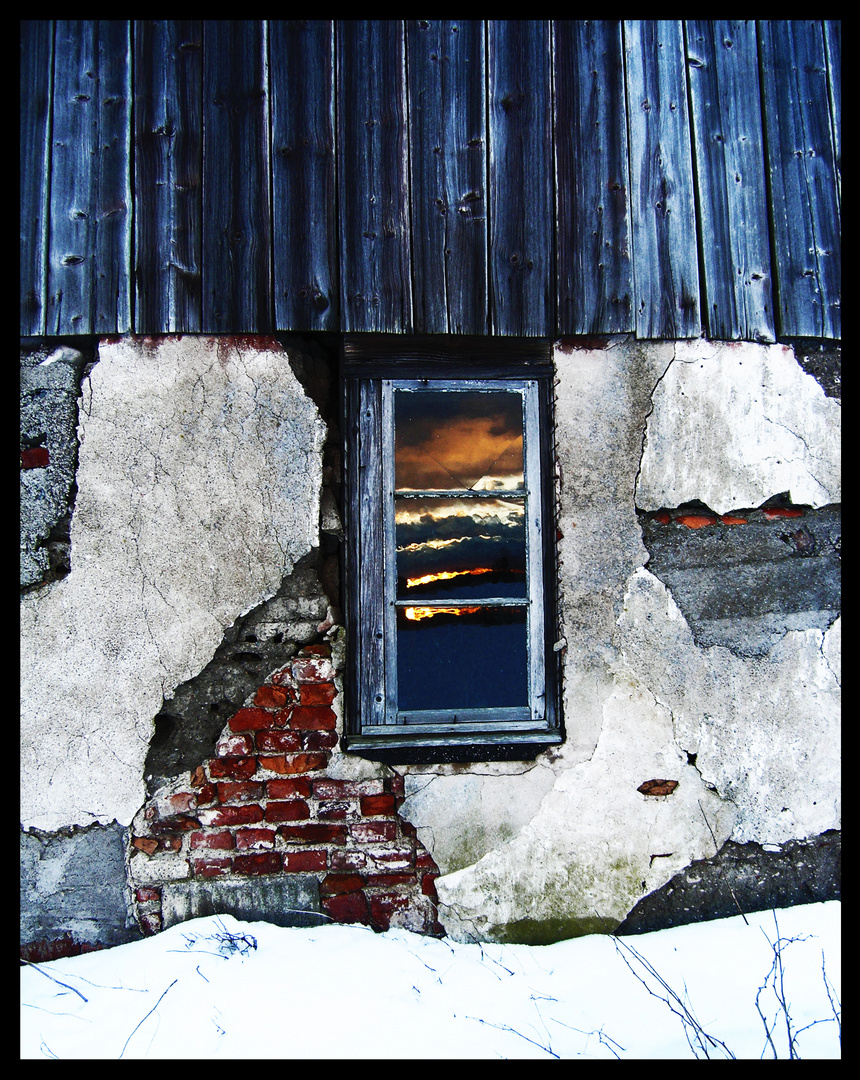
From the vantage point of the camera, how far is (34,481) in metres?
2.19

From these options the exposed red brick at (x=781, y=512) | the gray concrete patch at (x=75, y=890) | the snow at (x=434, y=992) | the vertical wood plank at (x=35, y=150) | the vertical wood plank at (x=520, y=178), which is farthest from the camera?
the exposed red brick at (x=781, y=512)

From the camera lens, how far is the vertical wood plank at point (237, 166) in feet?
7.40

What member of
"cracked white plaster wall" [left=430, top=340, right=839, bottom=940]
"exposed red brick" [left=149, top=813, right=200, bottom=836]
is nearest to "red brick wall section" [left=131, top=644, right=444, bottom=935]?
"exposed red brick" [left=149, top=813, right=200, bottom=836]

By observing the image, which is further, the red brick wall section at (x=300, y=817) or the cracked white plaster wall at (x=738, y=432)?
the cracked white plaster wall at (x=738, y=432)

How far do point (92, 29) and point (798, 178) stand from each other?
8.48 ft

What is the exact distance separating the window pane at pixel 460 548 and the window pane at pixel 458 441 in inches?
3.2

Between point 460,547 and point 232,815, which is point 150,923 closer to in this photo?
point 232,815


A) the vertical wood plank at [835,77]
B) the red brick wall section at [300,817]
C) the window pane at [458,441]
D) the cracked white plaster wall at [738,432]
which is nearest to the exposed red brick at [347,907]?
the red brick wall section at [300,817]

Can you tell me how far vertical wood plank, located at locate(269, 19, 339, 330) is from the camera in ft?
7.45

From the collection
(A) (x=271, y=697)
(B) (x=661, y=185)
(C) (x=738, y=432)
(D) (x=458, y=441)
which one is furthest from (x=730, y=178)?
(A) (x=271, y=697)

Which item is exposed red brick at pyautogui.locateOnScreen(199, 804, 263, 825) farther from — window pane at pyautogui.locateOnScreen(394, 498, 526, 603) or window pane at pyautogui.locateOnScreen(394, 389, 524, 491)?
window pane at pyautogui.locateOnScreen(394, 389, 524, 491)

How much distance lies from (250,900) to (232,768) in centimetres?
44

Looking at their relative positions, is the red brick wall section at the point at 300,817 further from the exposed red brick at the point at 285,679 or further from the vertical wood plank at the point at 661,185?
the vertical wood plank at the point at 661,185

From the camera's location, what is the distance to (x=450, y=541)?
2408 millimetres
